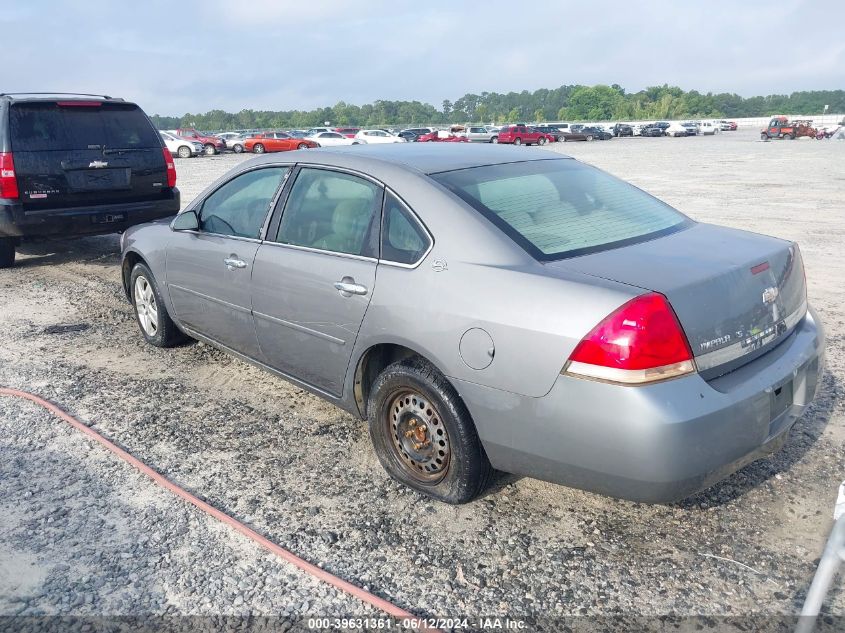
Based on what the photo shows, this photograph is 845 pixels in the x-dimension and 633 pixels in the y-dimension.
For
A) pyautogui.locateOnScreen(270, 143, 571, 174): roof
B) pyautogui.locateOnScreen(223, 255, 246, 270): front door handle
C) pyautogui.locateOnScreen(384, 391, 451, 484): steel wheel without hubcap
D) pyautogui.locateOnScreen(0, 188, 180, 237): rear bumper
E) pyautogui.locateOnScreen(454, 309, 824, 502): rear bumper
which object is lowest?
pyautogui.locateOnScreen(384, 391, 451, 484): steel wheel without hubcap

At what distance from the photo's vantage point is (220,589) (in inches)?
107

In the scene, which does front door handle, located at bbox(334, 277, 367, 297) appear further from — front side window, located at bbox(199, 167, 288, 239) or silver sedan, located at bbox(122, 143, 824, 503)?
front side window, located at bbox(199, 167, 288, 239)

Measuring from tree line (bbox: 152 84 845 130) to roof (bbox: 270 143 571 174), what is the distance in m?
122

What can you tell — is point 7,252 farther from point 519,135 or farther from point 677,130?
point 677,130

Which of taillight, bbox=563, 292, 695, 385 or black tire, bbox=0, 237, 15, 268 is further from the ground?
taillight, bbox=563, 292, 695, 385

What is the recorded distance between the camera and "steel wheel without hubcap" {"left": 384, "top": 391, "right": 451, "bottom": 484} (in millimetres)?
3184

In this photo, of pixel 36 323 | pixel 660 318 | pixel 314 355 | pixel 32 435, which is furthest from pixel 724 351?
pixel 36 323

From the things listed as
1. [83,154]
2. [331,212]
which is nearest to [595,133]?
[83,154]

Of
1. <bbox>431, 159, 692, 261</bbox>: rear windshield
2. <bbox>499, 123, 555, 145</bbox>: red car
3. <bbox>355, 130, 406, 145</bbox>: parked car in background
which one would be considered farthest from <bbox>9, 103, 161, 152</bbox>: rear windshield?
<bbox>499, 123, 555, 145</bbox>: red car

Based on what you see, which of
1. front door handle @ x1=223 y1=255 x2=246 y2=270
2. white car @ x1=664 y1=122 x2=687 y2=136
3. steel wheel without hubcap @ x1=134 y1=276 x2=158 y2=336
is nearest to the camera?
front door handle @ x1=223 y1=255 x2=246 y2=270

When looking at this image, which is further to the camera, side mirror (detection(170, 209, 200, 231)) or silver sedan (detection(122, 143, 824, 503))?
side mirror (detection(170, 209, 200, 231))

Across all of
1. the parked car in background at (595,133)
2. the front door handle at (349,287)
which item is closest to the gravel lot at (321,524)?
the front door handle at (349,287)

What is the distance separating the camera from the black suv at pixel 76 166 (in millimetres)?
7316

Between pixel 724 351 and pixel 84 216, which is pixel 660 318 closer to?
pixel 724 351
